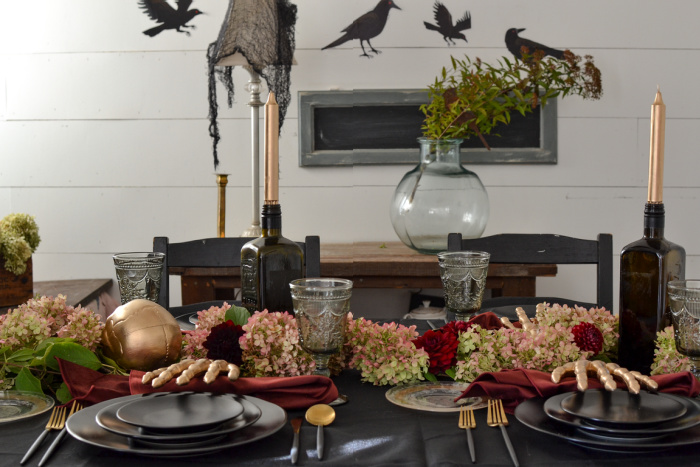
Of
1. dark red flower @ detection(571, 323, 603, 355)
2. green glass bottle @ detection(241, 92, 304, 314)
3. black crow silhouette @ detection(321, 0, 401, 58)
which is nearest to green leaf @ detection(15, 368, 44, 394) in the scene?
green glass bottle @ detection(241, 92, 304, 314)

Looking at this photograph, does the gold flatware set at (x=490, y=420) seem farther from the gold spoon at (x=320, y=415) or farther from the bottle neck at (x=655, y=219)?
the bottle neck at (x=655, y=219)

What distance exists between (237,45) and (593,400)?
1.55 meters

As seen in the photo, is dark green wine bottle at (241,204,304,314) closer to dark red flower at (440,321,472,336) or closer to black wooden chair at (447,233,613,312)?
dark red flower at (440,321,472,336)

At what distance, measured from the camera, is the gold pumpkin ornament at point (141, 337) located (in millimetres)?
→ 770

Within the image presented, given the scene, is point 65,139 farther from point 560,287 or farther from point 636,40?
point 636,40

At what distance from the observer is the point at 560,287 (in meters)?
2.22

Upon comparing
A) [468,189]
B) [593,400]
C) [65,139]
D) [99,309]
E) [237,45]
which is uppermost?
[237,45]

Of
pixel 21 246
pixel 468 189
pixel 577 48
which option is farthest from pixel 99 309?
pixel 577 48

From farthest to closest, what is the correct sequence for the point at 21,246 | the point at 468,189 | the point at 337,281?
the point at 468,189, the point at 21,246, the point at 337,281

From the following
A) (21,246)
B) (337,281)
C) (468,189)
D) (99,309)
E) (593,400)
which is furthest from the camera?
(99,309)

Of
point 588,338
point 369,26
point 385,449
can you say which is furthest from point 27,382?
point 369,26

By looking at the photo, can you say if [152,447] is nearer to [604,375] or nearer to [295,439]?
[295,439]

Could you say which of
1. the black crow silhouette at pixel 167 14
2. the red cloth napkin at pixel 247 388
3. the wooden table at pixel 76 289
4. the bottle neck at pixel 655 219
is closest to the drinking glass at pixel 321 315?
the red cloth napkin at pixel 247 388

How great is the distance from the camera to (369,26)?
216 cm
